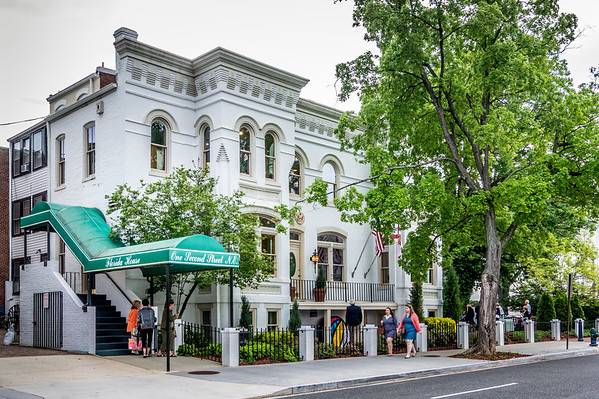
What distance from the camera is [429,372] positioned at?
18.2 m

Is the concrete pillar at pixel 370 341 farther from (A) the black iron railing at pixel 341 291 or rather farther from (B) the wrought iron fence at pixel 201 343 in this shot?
(A) the black iron railing at pixel 341 291

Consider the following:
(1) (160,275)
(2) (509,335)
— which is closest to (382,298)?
(2) (509,335)

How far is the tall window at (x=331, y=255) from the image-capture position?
2992 centimetres

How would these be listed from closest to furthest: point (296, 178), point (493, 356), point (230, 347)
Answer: point (230, 347)
point (493, 356)
point (296, 178)

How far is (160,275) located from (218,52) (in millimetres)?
8028

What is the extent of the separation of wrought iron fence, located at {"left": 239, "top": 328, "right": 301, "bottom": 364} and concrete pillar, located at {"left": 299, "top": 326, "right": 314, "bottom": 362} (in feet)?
0.74

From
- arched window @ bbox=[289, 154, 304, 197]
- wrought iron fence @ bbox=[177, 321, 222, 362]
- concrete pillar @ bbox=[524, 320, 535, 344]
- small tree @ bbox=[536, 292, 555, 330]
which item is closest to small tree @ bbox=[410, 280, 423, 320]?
concrete pillar @ bbox=[524, 320, 535, 344]

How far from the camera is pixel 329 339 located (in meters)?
24.3

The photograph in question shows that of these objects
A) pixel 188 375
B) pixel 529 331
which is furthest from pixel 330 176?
pixel 188 375

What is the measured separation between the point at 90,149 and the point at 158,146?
2944 mm

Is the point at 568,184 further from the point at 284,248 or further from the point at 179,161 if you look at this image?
the point at 179,161

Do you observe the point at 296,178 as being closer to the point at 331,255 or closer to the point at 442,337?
the point at 331,255

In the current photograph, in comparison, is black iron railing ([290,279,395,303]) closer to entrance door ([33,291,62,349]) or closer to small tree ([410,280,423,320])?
small tree ([410,280,423,320])

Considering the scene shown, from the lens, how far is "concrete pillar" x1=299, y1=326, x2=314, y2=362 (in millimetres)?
20297
